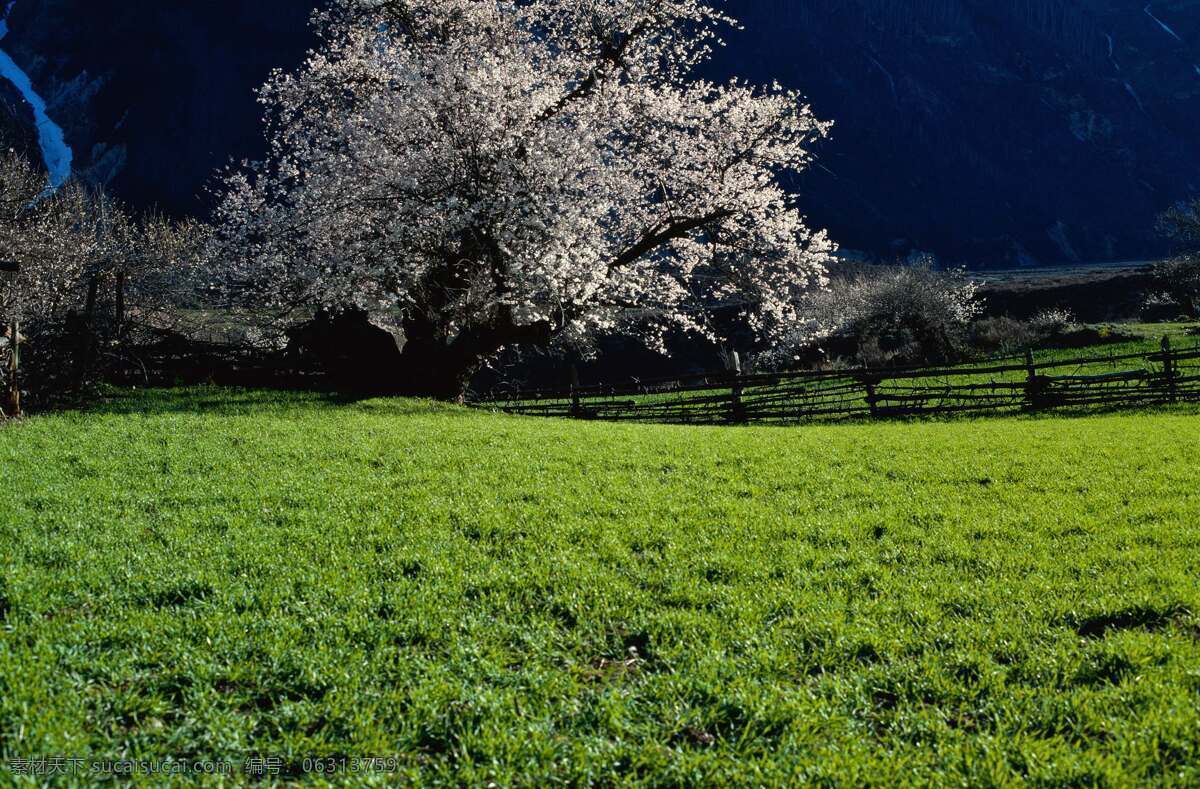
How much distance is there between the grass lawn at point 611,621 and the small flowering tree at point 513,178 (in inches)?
484

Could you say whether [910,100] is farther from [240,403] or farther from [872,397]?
[240,403]

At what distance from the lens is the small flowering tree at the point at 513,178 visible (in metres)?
21.0

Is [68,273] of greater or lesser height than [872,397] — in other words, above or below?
above

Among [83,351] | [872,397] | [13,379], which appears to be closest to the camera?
[13,379]

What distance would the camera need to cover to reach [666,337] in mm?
63281

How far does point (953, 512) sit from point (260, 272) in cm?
2608

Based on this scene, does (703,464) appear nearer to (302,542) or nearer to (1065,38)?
(302,542)

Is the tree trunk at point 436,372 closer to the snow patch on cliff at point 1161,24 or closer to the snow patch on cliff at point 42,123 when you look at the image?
the snow patch on cliff at point 42,123

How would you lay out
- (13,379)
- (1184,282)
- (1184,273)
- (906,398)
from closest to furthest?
(13,379)
(906,398)
(1184,282)
(1184,273)

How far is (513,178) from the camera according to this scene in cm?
2084

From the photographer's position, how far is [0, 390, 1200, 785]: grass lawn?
4082 millimetres

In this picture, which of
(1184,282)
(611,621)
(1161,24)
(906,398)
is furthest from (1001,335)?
(1161,24)

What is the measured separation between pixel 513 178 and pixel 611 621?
1738 cm

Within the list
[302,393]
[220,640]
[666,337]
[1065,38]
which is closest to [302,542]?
[220,640]
